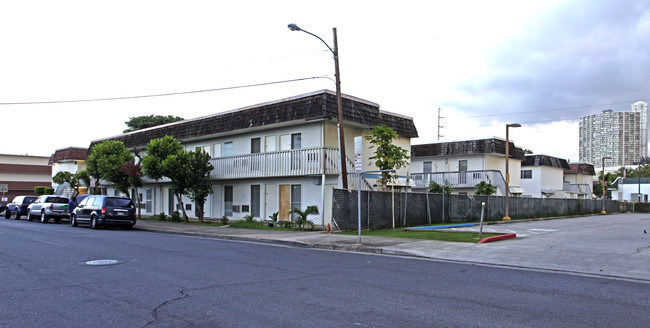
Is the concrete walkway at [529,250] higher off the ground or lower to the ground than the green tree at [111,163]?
lower

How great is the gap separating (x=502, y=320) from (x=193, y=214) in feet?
89.5

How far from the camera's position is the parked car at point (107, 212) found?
71.2ft

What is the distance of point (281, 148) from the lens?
2503 cm

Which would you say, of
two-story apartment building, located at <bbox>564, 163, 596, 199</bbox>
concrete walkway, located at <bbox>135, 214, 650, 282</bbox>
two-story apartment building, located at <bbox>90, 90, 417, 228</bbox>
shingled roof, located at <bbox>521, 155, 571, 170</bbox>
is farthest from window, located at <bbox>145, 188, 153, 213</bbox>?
two-story apartment building, located at <bbox>564, 163, 596, 199</bbox>

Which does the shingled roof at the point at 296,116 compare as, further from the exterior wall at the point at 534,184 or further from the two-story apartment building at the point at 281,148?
the exterior wall at the point at 534,184

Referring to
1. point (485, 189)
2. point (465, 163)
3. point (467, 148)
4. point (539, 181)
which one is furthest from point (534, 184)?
point (485, 189)

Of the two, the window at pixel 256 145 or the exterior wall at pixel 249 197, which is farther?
the window at pixel 256 145

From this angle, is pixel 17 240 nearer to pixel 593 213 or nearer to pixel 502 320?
pixel 502 320

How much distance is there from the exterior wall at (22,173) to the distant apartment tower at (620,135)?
122526mm

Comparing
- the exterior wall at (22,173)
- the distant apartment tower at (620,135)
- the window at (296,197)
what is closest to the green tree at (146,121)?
the exterior wall at (22,173)

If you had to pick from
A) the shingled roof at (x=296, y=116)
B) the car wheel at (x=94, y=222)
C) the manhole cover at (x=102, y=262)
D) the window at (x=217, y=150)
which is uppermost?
the shingled roof at (x=296, y=116)

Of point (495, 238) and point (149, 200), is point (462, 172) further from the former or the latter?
point (149, 200)

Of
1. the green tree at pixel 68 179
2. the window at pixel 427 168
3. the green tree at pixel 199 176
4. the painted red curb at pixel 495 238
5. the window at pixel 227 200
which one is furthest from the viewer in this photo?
the green tree at pixel 68 179

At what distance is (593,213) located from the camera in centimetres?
4500
